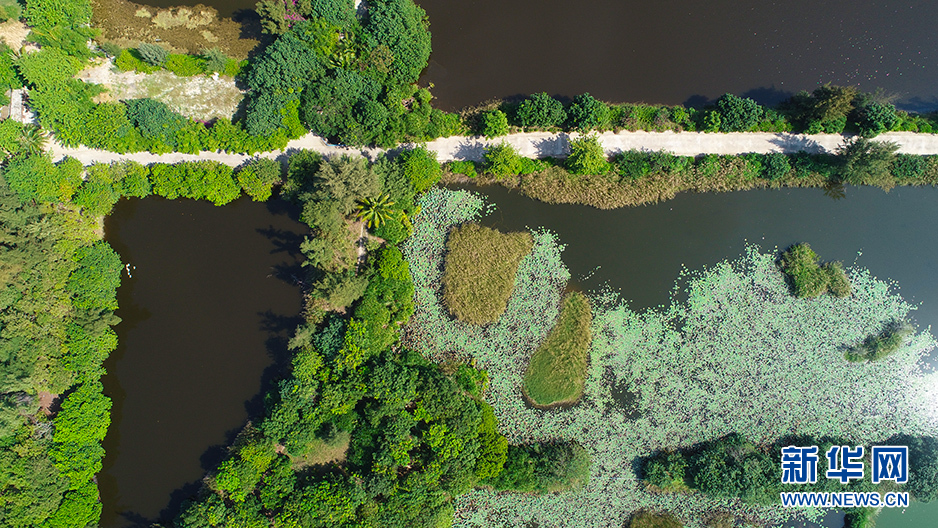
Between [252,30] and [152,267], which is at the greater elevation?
[252,30]

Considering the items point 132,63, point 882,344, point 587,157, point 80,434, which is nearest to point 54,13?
point 132,63

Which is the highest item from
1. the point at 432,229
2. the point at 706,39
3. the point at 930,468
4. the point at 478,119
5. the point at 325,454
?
the point at 706,39

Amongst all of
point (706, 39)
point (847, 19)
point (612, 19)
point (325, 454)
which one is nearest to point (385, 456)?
point (325, 454)

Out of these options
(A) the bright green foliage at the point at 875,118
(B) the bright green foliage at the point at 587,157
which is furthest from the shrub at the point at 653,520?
(A) the bright green foliage at the point at 875,118

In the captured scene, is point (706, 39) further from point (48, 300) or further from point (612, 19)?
point (48, 300)

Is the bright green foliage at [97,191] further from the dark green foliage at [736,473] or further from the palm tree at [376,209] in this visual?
the dark green foliage at [736,473]

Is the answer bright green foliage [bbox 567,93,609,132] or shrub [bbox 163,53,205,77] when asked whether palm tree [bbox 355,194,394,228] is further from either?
shrub [bbox 163,53,205,77]
